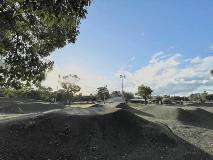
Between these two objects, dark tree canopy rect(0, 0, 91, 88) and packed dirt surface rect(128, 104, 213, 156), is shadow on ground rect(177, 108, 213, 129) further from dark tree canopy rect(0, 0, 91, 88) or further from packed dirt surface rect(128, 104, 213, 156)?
dark tree canopy rect(0, 0, 91, 88)

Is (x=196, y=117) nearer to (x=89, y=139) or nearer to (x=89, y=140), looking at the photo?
(x=89, y=139)

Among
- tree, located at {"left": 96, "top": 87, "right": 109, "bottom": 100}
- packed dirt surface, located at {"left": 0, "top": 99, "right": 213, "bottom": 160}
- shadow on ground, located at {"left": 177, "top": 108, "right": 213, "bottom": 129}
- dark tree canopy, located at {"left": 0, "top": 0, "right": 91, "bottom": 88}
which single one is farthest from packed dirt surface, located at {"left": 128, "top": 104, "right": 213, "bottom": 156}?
tree, located at {"left": 96, "top": 87, "right": 109, "bottom": 100}

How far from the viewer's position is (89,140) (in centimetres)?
3022

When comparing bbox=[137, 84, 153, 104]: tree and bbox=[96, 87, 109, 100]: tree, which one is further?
bbox=[96, 87, 109, 100]: tree

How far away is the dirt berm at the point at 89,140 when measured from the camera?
27.0m

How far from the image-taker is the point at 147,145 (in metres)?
32.3

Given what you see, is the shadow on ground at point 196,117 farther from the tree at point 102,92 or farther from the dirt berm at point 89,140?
the tree at point 102,92

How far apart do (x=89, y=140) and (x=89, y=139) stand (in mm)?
194

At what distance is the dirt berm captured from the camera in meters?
27.0

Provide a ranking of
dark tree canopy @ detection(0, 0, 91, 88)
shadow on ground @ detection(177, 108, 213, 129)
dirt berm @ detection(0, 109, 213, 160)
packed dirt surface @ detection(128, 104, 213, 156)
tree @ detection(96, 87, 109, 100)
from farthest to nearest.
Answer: tree @ detection(96, 87, 109, 100), shadow on ground @ detection(177, 108, 213, 129), packed dirt surface @ detection(128, 104, 213, 156), dirt berm @ detection(0, 109, 213, 160), dark tree canopy @ detection(0, 0, 91, 88)

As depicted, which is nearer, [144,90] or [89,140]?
[89,140]

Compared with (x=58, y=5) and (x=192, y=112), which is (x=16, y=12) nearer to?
(x=58, y=5)

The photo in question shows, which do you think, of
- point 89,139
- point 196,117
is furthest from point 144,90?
point 89,139

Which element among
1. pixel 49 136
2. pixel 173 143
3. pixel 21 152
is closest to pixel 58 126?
pixel 49 136
